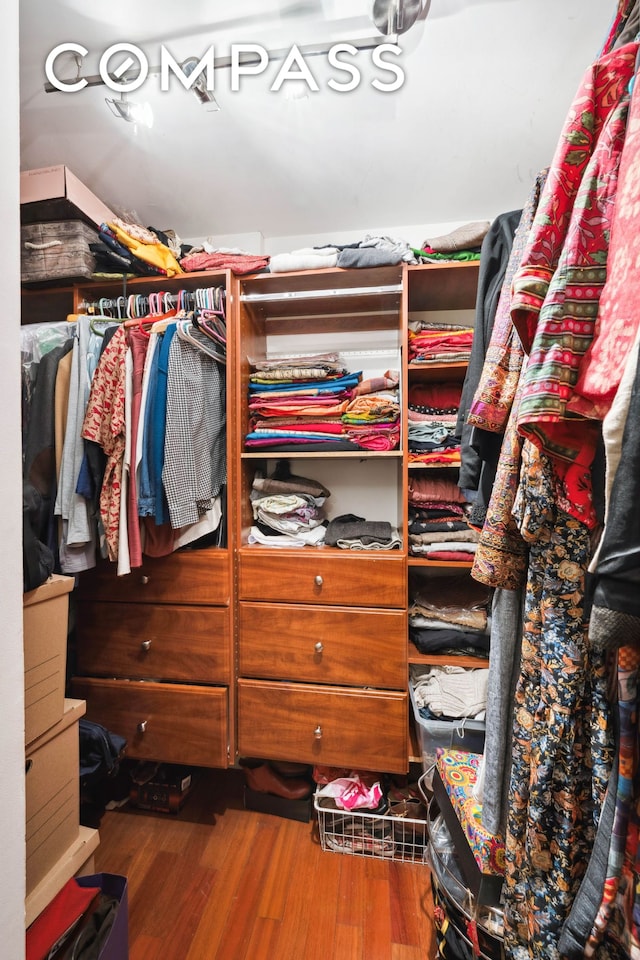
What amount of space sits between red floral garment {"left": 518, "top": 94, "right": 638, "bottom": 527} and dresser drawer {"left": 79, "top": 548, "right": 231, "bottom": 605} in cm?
116

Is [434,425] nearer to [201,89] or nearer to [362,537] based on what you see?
[362,537]

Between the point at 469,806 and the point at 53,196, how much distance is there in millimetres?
2138

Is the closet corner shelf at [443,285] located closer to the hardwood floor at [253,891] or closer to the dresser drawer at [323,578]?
the dresser drawer at [323,578]

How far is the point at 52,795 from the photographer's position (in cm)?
89

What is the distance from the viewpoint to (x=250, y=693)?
1393 millimetres

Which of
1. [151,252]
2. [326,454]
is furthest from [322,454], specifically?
[151,252]

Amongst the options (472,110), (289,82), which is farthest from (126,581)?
(472,110)

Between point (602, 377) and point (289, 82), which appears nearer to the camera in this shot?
point (602, 377)

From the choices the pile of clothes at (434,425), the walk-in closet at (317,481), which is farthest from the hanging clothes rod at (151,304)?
the pile of clothes at (434,425)

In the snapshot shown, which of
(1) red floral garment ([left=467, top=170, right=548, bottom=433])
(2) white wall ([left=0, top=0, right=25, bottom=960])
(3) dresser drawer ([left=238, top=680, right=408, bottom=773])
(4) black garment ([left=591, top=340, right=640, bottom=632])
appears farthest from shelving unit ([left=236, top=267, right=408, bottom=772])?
(4) black garment ([left=591, top=340, right=640, bottom=632])

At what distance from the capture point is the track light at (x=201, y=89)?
38.7 inches

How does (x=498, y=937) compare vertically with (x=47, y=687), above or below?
below

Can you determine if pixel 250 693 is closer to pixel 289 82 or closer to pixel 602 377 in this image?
pixel 602 377

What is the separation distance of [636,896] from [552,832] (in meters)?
0.16
